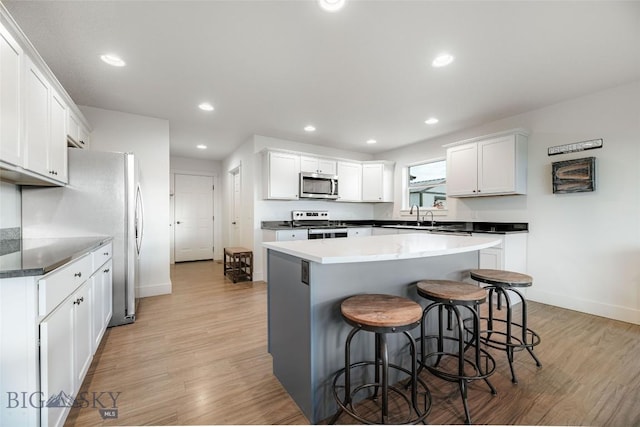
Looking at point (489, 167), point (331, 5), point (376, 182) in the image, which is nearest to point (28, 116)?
point (331, 5)

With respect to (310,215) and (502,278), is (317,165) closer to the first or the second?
(310,215)

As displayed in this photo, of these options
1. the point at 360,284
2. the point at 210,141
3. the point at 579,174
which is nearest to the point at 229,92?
the point at 210,141

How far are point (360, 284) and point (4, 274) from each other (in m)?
1.65

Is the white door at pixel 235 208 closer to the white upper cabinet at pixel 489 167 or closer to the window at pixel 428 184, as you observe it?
the window at pixel 428 184

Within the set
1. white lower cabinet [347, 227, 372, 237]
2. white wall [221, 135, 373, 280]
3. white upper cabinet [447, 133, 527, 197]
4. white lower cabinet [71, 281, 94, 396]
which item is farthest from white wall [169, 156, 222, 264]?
white upper cabinet [447, 133, 527, 197]

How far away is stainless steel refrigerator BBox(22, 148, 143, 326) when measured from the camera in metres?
2.46

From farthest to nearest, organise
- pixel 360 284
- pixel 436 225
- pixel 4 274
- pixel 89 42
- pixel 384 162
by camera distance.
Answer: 1. pixel 384 162
2. pixel 436 225
3. pixel 89 42
4. pixel 360 284
5. pixel 4 274

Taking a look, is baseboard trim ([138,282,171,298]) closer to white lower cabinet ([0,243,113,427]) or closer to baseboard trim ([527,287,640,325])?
white lower cabinet ([0,243,113,427])

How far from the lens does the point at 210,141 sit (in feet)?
16.7

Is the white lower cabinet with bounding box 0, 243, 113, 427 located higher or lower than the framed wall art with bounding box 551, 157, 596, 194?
lower

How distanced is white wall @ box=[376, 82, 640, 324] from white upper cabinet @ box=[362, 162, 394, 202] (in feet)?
7.07

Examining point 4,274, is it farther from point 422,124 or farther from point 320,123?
point 422,124

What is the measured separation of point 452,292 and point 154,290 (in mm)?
3871

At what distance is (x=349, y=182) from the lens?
548 centimetres
